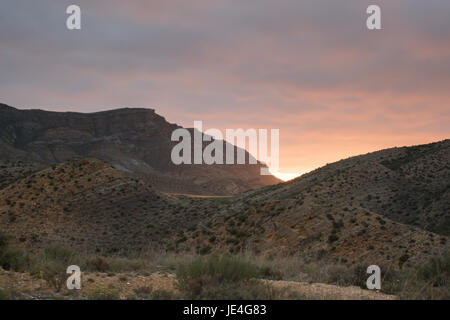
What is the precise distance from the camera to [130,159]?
118 meters

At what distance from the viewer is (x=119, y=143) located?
13425 centimetres

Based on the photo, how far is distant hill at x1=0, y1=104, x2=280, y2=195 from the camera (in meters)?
112

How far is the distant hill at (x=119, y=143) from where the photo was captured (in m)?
112

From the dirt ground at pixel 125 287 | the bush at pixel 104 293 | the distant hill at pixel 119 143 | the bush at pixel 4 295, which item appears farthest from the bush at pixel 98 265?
the distant hill at pixel 119 143

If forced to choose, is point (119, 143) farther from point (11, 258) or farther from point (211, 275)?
point (211, 275)

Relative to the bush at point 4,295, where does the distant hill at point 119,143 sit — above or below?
above

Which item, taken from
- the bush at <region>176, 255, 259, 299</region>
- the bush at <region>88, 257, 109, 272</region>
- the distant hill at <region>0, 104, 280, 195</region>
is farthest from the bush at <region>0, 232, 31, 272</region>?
the distant hill at <region>0, 104, 280, 195</region>

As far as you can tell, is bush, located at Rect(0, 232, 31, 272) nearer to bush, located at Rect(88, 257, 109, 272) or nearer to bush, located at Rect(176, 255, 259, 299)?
bush, located at Rect(88, 257, 109, 272)

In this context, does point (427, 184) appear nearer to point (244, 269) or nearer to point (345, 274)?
point (345, 274)

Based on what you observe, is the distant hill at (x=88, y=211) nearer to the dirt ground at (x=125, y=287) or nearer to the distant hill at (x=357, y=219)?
the distant hill at (x=357, y=219)

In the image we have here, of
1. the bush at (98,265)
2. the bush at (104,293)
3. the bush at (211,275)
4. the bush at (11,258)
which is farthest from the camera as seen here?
the bush at (98,265)

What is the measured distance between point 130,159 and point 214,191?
29.7 meters

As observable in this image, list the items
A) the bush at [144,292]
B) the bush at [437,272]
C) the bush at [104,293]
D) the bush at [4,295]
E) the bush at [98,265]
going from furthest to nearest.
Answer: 1. the bush at [98,265]
2. the bush at [437,272]
3. the bush at [144,292]
4. the bush at [104,293]
5. the bush at [4,295]
